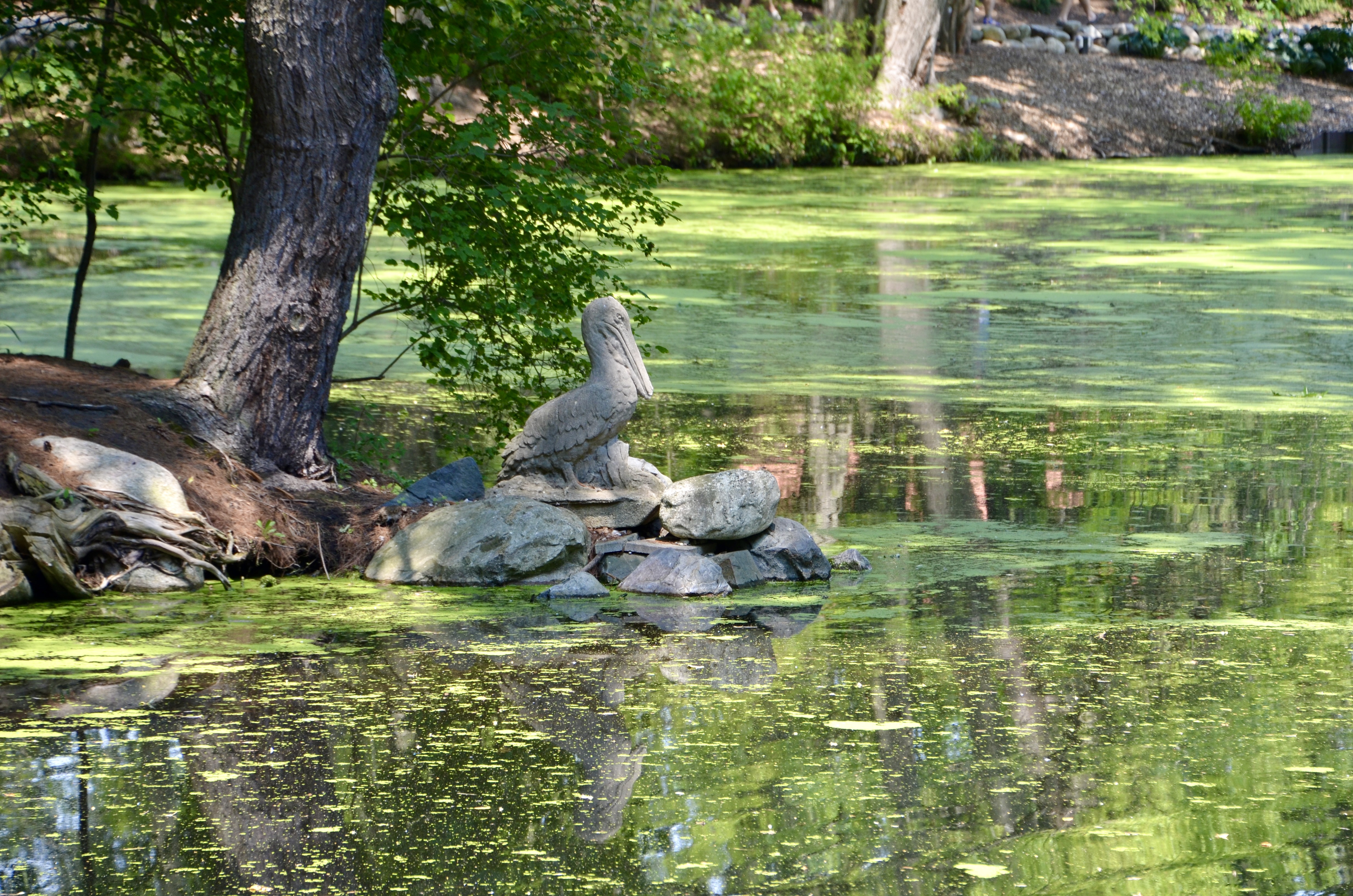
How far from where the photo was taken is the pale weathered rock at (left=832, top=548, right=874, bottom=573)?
20.8 feet

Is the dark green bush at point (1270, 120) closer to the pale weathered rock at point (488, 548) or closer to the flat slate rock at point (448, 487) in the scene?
the flat slate rock at point (448, 487)

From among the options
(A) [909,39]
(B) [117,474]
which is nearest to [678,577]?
(B) [117,474]

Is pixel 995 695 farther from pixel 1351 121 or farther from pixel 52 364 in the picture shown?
pixel 1351 121

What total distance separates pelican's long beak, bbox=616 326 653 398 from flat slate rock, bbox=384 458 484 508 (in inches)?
34.5

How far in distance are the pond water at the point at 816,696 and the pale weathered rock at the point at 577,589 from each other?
0.21ft

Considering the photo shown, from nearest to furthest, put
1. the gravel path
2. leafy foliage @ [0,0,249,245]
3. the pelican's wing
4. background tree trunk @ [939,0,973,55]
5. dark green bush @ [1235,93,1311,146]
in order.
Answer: the pelican's wing → leafy foliage @ [0,0,249,245] → the gravel path → dark green bush @ [1235,93,1311,146] → background tree trunk @ [939,0,973,55]

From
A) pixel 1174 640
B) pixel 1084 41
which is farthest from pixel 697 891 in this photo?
pixel 1084 41

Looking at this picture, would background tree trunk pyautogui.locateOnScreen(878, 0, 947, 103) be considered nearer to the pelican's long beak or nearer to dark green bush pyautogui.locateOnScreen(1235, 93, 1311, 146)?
dark green bush pyautogui.locateOnScreen(1235, 93, 1311, 146)

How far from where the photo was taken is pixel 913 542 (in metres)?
6.77

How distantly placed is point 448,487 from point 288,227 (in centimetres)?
127

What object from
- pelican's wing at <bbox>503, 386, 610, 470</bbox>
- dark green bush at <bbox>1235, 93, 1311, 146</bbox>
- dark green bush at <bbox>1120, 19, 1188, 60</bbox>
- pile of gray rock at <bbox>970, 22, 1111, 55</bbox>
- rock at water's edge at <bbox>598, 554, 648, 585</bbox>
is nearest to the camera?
rock at water's edge at <bbox>598, 554, 648, 585</bbox>

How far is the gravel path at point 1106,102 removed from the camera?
96.6ft

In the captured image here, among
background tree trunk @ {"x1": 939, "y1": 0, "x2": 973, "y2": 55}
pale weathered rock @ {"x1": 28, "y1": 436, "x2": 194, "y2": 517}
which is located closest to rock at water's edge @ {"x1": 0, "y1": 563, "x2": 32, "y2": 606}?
pale weathered rock @ {"x1": 28, "y1": 436, "x2": 194, "y2": 517}

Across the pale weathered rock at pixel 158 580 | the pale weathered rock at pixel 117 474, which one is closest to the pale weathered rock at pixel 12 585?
the pale weathered rock at pixel 158 580
